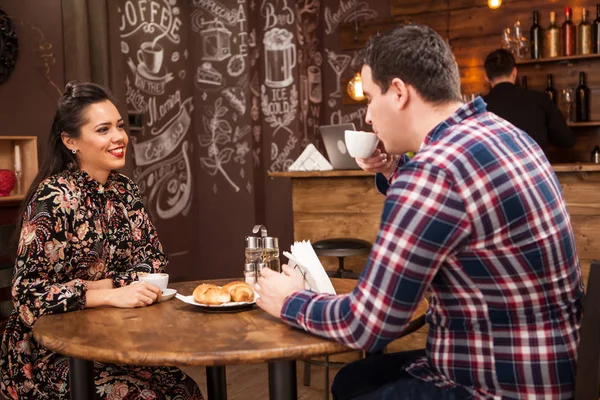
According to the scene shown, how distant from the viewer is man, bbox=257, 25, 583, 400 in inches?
54.4

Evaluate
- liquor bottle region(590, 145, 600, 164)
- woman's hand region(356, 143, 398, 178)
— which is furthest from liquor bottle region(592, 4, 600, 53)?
woman's hand region(356, 143, 398, 178)

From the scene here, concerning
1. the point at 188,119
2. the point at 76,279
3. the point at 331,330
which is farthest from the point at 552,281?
the point at 188,119

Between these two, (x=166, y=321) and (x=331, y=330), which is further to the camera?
(x=166, y=321)

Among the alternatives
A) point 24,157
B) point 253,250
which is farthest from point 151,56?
point 253,250

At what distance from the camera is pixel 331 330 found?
5.01ft

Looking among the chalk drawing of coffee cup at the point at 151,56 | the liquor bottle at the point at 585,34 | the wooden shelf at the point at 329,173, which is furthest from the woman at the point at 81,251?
the liquor bottle at the point at 585,34

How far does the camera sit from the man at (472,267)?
4.53 ft

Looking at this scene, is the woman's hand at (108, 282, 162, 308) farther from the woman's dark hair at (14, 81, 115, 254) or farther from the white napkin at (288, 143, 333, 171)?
the white napkin at (288, 143, 333, 171)

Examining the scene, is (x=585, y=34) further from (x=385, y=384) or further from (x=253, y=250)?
(x=385, y=384)

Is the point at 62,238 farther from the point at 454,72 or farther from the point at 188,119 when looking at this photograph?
A: the point at 188,119

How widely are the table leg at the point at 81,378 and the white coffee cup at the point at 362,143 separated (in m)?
0.98

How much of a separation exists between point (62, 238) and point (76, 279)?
0.15m

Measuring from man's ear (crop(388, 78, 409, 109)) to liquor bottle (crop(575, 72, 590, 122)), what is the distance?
4.75 m

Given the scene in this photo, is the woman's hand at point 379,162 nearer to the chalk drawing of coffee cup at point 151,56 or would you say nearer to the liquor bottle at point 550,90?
the chalk drawing of coffee cup at point 151,56
